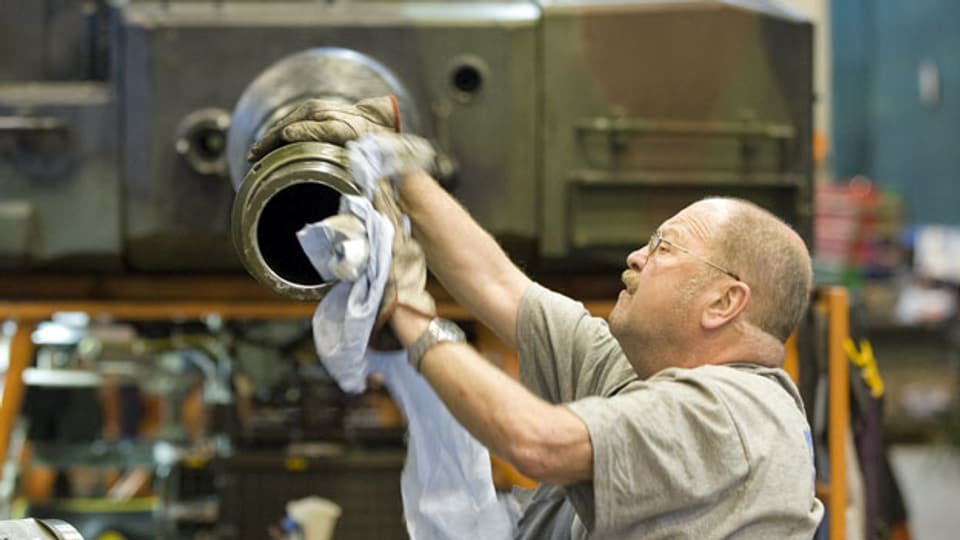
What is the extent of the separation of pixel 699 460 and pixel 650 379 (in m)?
0.24

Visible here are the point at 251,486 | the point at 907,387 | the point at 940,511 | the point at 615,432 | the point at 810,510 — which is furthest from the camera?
the point at 907,387

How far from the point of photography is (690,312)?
2.83 metres

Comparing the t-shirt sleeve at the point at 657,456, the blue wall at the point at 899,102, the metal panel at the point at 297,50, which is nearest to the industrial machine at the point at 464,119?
the metal panel at the point at 297,50

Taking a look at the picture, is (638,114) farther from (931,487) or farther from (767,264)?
(931,487)

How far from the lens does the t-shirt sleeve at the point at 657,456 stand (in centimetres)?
252

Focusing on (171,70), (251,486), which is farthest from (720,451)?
(251,486)

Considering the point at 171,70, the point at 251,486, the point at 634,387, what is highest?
the point at 171,70

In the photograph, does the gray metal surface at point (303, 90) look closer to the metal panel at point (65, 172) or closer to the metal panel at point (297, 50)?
the metal panel at point (297, 50)

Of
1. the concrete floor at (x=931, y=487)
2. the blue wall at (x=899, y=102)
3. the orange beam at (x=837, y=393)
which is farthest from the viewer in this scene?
the blue wall at (x=899, y=102)

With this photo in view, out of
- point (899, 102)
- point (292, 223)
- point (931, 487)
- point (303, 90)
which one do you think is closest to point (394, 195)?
point (292, 223)

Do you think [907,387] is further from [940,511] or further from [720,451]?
[720,451]

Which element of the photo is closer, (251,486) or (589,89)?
(589,89)

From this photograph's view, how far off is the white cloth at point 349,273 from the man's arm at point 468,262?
1.39ft

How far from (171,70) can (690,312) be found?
2293 millimetres
